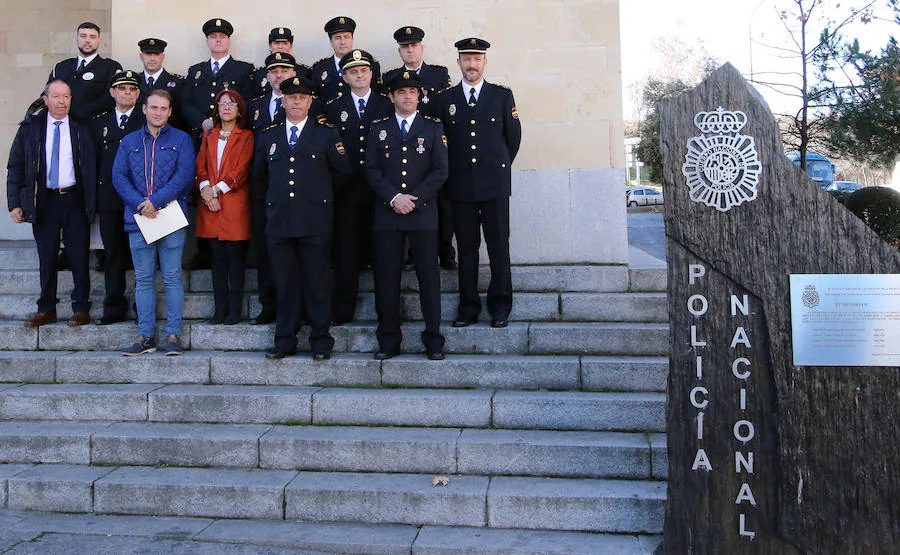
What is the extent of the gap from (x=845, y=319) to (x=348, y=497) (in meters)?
2.56

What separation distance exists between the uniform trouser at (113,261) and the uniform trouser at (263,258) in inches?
41.1

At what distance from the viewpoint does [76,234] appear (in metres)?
5.76

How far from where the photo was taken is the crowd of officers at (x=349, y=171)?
507 cm

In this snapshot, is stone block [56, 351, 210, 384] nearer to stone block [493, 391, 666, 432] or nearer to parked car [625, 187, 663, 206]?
stone block [493, 391, 666, 432]

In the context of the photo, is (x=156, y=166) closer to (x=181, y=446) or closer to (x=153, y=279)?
(x=153, y=279)

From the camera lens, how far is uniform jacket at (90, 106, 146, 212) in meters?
5.73

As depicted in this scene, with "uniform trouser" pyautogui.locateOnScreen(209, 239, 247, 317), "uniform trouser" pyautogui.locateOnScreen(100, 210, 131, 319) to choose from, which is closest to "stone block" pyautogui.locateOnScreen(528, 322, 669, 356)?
"uniform trouser" pyautogui.locateOnScreen(209, 239, 247, 317)

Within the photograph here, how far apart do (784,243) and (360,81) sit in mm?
3401

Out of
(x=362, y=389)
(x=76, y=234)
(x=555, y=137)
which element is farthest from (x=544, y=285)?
(x=76, y=234)

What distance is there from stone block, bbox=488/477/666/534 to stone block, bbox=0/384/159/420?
2.46m

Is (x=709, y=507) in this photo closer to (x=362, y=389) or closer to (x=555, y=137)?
(x=362, y=389)

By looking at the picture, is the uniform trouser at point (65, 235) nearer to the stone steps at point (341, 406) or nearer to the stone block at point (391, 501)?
the stone steps at point (341, 406)

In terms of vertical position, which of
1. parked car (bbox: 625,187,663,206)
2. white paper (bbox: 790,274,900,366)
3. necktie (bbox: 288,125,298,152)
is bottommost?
white paper (bbox: 790,274,900,366)

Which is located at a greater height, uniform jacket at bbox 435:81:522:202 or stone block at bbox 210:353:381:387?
uniform jacket at bbox 435:81:522:202
